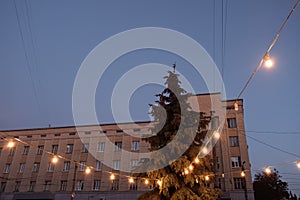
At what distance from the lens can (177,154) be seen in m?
12.2

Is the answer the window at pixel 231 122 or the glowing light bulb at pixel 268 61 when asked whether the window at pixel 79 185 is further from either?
the glowing light bulb at pixel 268 61

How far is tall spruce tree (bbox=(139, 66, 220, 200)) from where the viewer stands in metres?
11.7

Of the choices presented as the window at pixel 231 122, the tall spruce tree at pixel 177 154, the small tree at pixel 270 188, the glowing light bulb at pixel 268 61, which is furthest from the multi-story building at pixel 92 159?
the glowing light bulb at pixel 268 61

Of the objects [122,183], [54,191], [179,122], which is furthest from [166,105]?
[54,191]

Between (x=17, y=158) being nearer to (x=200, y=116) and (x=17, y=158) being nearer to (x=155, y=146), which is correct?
(x=155, y=146)

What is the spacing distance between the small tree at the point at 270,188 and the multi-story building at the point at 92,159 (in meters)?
14.6

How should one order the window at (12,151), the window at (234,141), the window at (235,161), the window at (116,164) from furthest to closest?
the window at (12,151) → the window at (116,164) → the window at (234,141) → the window at (235,161)

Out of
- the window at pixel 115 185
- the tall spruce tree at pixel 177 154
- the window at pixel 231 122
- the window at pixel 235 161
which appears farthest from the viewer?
the window at pixel 115 185

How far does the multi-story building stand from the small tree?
1455 cm

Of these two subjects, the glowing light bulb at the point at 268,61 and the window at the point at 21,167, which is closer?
the glowing light bulb at the point at 268,61

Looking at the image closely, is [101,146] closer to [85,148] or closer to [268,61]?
[85,148]

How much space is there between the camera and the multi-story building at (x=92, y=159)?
27.7 m

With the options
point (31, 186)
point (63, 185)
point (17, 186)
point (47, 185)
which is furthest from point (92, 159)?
point (17, 186)

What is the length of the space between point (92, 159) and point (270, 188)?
29.1 metres
